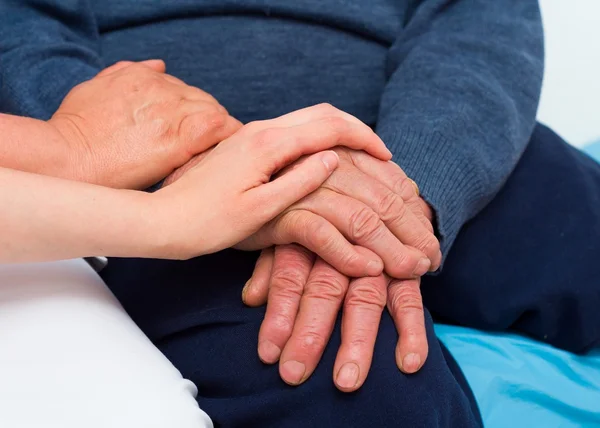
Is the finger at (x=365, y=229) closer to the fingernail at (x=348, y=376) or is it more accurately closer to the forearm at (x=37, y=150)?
the fingernail at (x=348, y=376)

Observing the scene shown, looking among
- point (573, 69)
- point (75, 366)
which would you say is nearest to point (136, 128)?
point (75, 366)

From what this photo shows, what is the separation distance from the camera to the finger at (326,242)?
815 mm

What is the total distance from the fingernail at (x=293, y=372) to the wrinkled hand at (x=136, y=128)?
0.38 m

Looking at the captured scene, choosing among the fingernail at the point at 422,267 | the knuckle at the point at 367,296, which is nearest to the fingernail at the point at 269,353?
the knuckle at the point at 367,296

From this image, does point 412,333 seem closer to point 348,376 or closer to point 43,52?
point 348,376

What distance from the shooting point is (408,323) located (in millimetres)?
804

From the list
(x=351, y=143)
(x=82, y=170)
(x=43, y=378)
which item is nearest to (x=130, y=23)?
(x=82, y=170)

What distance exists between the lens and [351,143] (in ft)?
2.92

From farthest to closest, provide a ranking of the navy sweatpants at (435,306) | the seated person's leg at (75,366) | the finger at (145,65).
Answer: the finger at (145,65)
the navy sweatpants at (435,306)
the seated person's leg at (75,366)

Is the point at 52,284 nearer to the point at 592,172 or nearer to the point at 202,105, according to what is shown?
the point at 202,105

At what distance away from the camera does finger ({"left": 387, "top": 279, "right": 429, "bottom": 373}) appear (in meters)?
0.76

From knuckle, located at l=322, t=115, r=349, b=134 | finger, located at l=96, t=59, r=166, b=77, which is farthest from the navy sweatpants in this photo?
finger, located at l=96, t=59, r=166, b=77

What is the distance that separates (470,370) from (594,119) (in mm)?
1253

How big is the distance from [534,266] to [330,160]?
1.29 ft
